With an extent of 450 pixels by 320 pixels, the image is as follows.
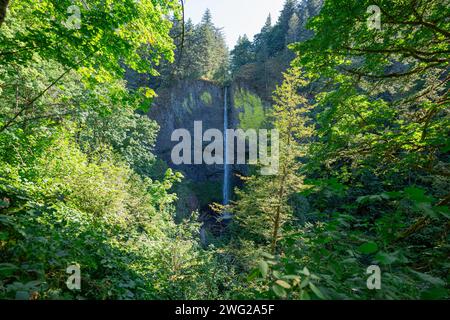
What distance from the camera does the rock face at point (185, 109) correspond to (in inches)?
1323

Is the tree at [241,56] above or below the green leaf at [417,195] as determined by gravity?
above

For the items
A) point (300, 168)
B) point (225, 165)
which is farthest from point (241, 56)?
point (300, 168)

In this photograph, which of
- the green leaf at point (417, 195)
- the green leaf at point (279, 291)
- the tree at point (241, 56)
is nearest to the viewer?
the green leaf at point (279, 291)

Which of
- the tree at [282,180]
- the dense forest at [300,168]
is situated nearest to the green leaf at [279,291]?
the dense forest at [300,168]

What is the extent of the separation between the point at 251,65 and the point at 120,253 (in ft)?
131

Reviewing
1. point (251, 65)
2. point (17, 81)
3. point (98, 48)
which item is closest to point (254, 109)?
point (251, 65)

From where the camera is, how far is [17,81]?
27.6ft

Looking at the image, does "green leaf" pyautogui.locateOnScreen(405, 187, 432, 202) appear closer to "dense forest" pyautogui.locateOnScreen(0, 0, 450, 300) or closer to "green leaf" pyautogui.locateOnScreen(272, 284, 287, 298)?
"dense forest" pyautogui.locateOnScreen(0, 0, 450, 300)

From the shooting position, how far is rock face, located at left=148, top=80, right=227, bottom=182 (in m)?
33.6

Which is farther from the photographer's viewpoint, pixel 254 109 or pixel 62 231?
pixel 254 109

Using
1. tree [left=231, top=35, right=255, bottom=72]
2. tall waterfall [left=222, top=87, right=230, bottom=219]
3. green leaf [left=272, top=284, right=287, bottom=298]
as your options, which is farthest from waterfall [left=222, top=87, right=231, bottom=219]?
green leaf [left=272, top=284, right=287, bottom=298]

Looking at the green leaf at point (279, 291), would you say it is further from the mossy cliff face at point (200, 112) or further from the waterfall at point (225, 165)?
the mossy cliff face at point (200, 112)
